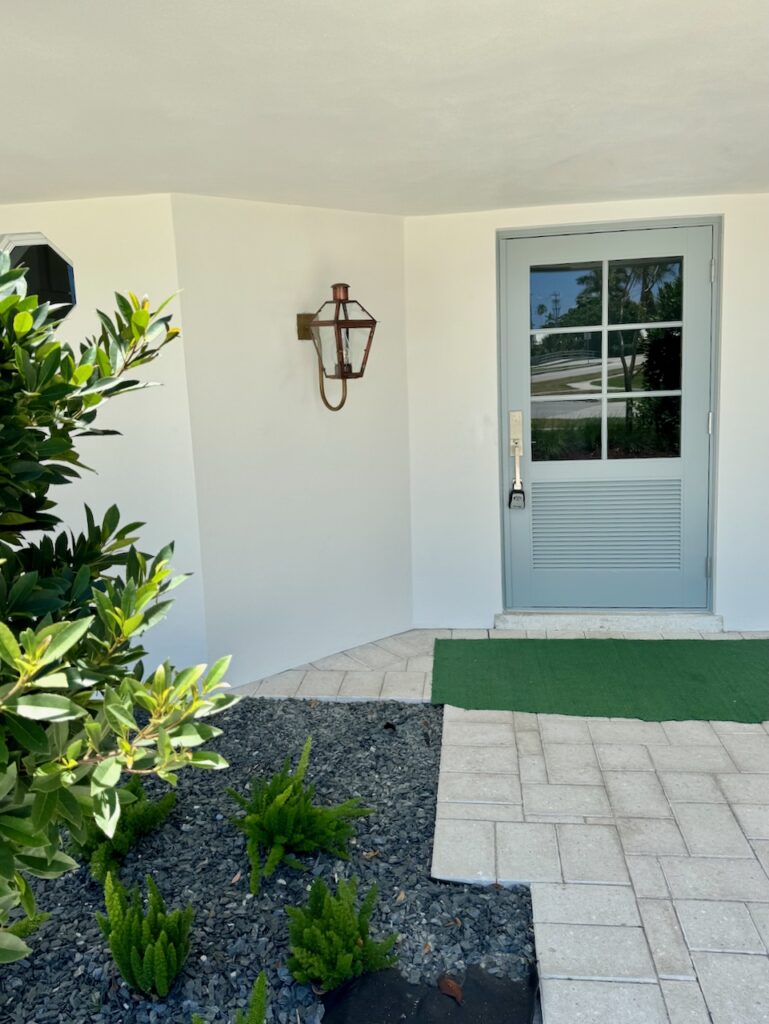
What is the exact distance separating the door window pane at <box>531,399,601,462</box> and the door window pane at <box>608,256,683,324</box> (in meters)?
0.52

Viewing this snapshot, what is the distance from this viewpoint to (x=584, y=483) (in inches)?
176

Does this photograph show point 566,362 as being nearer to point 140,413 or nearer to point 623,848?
point 140,413

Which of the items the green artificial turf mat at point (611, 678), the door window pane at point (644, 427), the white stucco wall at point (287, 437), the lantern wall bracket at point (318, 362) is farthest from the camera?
the door window pane at point (644, 427)

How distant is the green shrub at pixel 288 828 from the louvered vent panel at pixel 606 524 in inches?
96.6

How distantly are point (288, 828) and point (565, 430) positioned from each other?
2.85 meters

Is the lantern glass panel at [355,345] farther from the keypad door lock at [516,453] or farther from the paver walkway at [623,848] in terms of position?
the paver walkway at [623,848]

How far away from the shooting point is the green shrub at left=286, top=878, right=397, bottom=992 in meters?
1.88

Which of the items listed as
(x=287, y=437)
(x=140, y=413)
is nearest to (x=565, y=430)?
(x=287, y=437)

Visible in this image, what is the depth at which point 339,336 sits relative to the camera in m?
3.83

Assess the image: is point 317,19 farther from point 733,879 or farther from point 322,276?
point 733,879

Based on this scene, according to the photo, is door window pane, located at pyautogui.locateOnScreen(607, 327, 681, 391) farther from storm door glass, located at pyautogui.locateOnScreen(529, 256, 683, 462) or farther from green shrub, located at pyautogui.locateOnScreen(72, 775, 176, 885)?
green shrub, located at pyautogui.locateOnScreen(72, 775, 176, 885)

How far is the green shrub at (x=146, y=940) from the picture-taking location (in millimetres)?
1847

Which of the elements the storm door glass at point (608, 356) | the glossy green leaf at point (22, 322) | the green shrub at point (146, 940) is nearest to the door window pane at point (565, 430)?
the storm door glass at point (608, 356)

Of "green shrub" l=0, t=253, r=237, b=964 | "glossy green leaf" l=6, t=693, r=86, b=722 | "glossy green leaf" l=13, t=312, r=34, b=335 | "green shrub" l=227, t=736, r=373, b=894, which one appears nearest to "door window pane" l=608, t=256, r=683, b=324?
"green shrub" l=227, t=736, r=373, b=894
